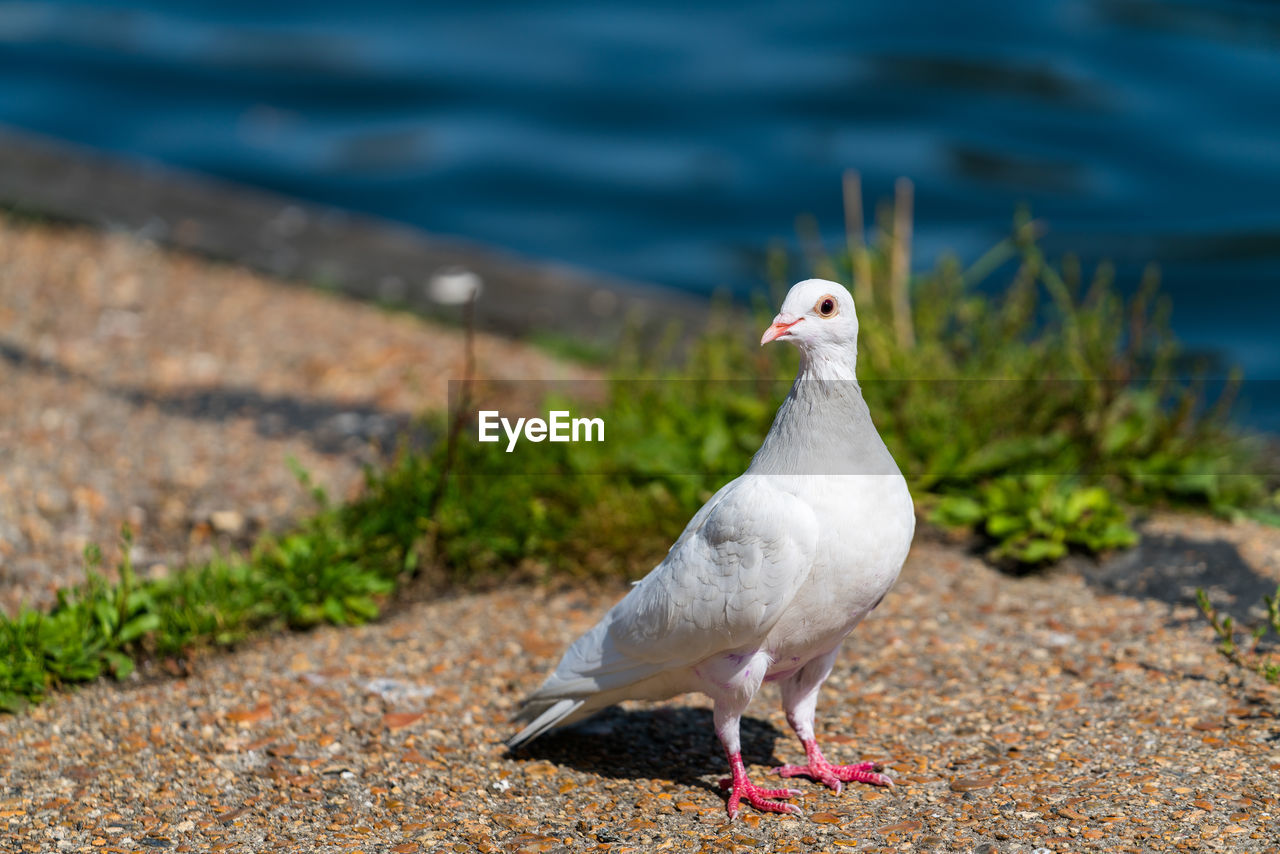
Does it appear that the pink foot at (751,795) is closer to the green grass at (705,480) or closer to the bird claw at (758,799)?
the bird claw at (758,799)

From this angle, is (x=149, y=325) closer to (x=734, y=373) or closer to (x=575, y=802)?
(x=734, y=373)

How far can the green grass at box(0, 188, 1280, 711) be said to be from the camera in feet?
15.0

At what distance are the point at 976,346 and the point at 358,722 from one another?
11.4 ft

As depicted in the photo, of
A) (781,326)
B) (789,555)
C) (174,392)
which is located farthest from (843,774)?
(174,392)

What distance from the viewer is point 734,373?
619cm

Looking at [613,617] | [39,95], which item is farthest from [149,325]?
[39,95]

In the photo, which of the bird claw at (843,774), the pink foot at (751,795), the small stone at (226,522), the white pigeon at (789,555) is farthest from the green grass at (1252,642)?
the small stone at (226,522)

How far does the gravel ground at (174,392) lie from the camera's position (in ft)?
17.4

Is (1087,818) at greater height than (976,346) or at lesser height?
lesser

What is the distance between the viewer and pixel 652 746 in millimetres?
4062

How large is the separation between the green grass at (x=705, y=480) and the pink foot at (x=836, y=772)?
142 cm

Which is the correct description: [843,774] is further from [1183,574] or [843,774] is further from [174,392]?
[174,392]

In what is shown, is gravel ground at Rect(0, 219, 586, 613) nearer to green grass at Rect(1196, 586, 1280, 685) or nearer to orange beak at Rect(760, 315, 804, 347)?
orange beak at Rect(760, 315, 804, 347)

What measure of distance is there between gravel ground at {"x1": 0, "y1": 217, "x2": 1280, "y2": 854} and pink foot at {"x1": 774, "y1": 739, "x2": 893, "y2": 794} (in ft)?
0.15
